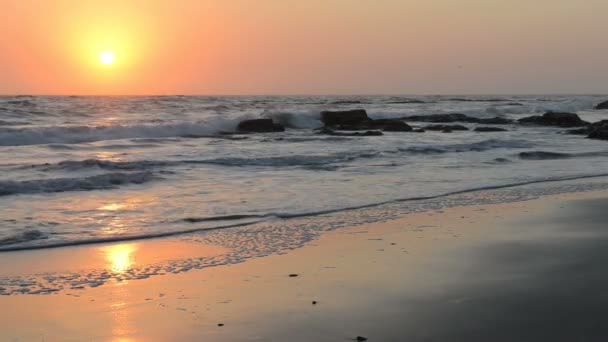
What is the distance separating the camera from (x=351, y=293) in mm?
5918

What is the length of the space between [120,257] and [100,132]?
23.8 m

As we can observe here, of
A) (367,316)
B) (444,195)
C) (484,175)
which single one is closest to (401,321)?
(367,316)

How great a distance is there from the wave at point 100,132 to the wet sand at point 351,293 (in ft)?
67.2

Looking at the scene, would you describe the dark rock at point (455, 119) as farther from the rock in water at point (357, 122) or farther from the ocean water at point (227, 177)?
the ocean water at point (227, 177)

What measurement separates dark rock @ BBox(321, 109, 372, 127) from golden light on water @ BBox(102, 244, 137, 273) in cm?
2875

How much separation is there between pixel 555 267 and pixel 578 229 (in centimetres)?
239

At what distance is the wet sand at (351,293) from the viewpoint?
4.97 metres

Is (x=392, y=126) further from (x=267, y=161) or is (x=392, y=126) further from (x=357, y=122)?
(x=267, y=161)

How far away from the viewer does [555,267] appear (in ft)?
22.6

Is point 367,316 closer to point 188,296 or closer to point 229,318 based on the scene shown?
point 229,318

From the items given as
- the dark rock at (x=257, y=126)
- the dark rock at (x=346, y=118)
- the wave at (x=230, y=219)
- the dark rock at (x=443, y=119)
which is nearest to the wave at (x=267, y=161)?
the wave at (x=230, y=219)

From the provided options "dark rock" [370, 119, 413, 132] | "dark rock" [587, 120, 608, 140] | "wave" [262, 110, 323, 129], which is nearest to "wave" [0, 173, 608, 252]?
"dark rock" [587, 120, 608, 140]

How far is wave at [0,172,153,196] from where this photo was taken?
12626mm

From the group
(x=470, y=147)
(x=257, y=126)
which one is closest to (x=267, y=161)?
(x=470, y=147)
